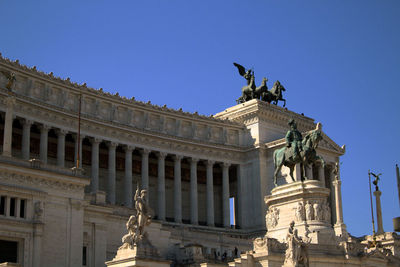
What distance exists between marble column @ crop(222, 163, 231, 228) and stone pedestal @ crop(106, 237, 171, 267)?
5127 centimetres

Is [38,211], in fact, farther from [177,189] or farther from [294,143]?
[177,189]

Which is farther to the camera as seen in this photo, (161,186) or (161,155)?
(161,155)

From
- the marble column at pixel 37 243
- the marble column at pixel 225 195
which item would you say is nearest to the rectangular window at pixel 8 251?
the marble column at pixel 37 243

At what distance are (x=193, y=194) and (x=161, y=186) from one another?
5104 millimetres

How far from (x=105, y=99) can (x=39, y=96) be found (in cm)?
864

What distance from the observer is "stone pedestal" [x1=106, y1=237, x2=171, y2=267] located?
108 feet

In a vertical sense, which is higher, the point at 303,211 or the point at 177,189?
the point at 177,189

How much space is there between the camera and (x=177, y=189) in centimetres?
8331

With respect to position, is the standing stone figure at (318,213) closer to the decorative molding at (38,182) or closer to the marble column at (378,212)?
the marble column at (378,212)

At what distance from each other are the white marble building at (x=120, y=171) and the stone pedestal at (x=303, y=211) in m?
1.09

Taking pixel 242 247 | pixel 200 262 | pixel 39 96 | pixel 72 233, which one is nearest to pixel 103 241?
pixel 72 233

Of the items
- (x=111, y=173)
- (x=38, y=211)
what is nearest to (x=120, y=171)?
(x=111, y=173)

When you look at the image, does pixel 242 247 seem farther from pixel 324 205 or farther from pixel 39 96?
pixel 39 96

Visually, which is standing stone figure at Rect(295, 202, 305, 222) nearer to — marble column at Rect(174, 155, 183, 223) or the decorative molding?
the decorative molding
